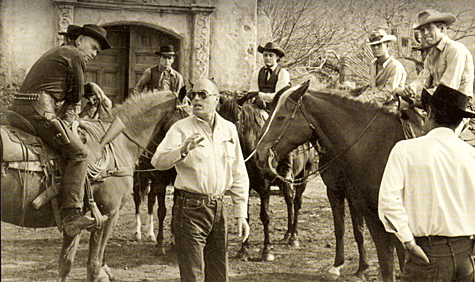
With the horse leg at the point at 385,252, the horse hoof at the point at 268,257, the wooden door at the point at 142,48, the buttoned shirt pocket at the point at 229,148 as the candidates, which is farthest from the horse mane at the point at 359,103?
the wooden door at the point at 142,48

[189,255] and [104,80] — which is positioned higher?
[104,80]

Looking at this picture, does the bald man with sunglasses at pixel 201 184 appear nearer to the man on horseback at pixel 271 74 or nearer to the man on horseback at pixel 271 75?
the man on horseback at pixel 271 75

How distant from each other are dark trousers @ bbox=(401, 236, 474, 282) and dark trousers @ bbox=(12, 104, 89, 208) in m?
3.32

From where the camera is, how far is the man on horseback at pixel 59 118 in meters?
5.50

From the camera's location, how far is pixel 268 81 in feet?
29.4

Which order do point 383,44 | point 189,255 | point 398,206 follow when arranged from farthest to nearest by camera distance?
point 383,44
point 189,255
point 398,206

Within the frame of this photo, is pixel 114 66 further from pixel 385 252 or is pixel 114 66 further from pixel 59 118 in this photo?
pixel 385 252

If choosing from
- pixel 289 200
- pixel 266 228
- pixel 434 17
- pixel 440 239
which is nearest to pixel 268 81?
pixel 289 200

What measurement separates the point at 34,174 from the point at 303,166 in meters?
4.94

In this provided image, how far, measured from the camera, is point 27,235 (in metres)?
9.12

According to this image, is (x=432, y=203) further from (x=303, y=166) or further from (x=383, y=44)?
(x=303, y=166)

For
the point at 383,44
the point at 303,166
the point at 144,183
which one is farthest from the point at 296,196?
the point at 383,44

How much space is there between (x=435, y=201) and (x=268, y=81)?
5520 millimetres

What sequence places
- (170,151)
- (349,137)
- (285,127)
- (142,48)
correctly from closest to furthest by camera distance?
(170,151) < (349,137) < (285,127) < (142,48)
